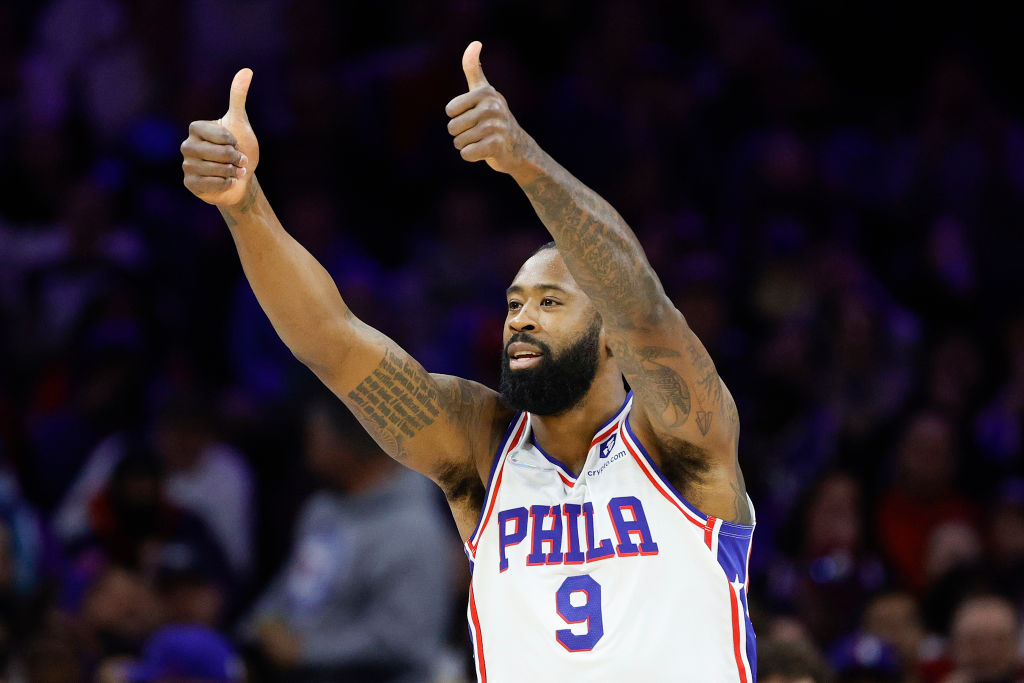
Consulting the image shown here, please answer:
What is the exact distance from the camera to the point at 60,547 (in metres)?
7.95

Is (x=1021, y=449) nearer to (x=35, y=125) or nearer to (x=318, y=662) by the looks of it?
(x=318, y=662)

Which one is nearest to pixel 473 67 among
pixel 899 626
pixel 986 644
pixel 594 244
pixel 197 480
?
pixel 594 244

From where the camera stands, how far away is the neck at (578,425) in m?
4.48

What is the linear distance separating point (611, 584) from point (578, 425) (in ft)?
2.05

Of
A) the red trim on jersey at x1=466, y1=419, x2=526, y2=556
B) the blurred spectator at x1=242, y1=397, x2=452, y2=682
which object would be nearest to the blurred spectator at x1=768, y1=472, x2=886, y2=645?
the blurred spectator at x1=242, y1=397, x2=452, y2=682

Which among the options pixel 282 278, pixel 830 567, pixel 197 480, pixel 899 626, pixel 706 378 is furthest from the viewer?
pixel 197 480

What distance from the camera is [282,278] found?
413 centimetres

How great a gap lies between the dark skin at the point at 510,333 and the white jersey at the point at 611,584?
0.36 ft

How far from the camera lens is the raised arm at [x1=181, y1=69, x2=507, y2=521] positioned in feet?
12.8

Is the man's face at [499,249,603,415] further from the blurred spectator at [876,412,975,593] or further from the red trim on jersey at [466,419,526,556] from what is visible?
the blurred spectator at [876,412,975,593]

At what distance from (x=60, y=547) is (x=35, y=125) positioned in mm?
3391

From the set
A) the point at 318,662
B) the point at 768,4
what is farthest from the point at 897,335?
the point at 318,662

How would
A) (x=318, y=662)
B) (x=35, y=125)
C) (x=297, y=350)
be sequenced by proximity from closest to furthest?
1. (x=297, y=350)
2. (x=318, y=662)
3. (x=35, y=125)

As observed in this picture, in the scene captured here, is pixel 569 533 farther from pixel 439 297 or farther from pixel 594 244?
pixel 439 297
